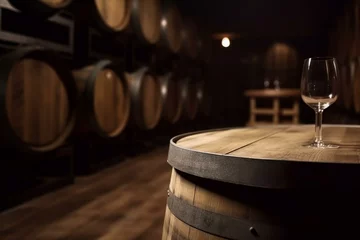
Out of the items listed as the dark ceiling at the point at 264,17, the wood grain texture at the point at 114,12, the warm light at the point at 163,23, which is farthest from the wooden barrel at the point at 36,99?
the dark ceiling at the point at 264,17

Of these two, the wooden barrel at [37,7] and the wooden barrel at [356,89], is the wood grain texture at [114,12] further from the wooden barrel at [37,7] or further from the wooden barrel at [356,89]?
the wooden barrel at [356,89]

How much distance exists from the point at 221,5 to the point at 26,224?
848 centimetres

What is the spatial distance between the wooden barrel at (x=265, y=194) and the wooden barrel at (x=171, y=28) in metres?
4.76

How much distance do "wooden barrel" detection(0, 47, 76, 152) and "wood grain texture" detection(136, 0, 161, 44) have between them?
181 cm

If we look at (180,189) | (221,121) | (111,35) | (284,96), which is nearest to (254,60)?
(221,121)

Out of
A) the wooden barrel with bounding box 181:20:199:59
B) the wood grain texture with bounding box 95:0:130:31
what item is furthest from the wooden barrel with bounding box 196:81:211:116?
the wood grain texture with bounding box 95:0:130:31

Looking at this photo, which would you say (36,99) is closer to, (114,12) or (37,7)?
(37,7)

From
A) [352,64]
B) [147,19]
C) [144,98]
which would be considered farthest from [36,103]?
[352,64]

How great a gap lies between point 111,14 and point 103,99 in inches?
34.1

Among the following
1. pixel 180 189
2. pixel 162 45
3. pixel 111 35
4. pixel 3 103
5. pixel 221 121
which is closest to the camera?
pixel 180 189

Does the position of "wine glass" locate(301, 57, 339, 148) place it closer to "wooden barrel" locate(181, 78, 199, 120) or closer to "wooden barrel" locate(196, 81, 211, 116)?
"wooden barrel" locate(181, 78, 199, 120)

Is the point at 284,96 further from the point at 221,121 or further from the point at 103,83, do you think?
the point at 103,83

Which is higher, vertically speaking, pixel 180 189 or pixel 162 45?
pixel 162 45

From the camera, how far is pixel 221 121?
11102 mm
